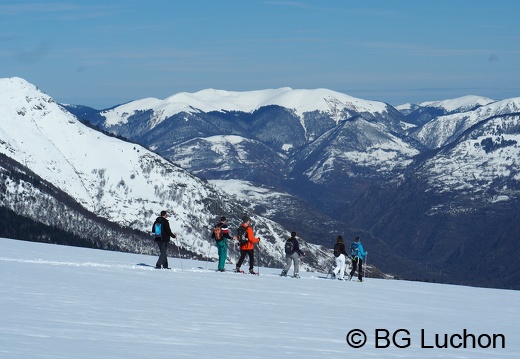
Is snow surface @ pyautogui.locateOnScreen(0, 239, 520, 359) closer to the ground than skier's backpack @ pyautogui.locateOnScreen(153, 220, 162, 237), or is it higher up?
closer to the ground

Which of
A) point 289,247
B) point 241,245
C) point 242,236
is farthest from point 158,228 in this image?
point 289,247

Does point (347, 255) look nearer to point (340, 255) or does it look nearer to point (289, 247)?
point (340, 255)

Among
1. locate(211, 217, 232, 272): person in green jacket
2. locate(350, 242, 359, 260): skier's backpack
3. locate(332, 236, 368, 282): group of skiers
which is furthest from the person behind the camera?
locate(350, 242, 359, 260): skier's backpack

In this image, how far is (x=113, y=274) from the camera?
40219mm

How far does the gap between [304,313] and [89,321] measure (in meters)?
9.61

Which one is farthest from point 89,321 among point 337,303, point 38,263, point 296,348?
point 38,263

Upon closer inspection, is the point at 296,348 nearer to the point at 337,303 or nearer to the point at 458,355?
the point at 458,355

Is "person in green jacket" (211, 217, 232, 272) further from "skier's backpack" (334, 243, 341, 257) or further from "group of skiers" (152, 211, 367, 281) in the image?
"skier's backpack" (334, 243, 341, 257)

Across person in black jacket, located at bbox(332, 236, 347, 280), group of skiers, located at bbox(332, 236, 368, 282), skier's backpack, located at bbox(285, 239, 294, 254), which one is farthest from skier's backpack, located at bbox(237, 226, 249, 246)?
group of skiers, located at bbox(332, 236, 368, 282)

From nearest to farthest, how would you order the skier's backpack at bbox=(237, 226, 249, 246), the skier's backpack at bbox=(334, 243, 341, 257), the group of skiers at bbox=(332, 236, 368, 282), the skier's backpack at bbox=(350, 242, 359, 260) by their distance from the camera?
the skier's backpack at bbox=(237, 226, 249, 246)
the skier's backpack at bbox=(334, 243, 341, 257)
the group of skiers at bbox=(332, 236, 368, 282)
the skier's backpack at bbox=(350, 242, 359, 260)

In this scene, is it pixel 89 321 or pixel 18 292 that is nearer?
pixel 89 321

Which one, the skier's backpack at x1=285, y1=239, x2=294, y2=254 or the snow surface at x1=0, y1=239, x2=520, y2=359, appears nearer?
the snow surface at x1=0, y1=239, x2=520, y2=359

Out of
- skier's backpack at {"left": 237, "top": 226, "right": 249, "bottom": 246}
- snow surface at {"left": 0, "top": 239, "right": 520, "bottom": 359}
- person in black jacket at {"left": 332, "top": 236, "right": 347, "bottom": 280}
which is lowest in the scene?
snow surface at {"left": 0, "top": 239, "right": 520, "bottom": 359}

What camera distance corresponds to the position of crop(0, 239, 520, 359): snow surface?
861 inches
